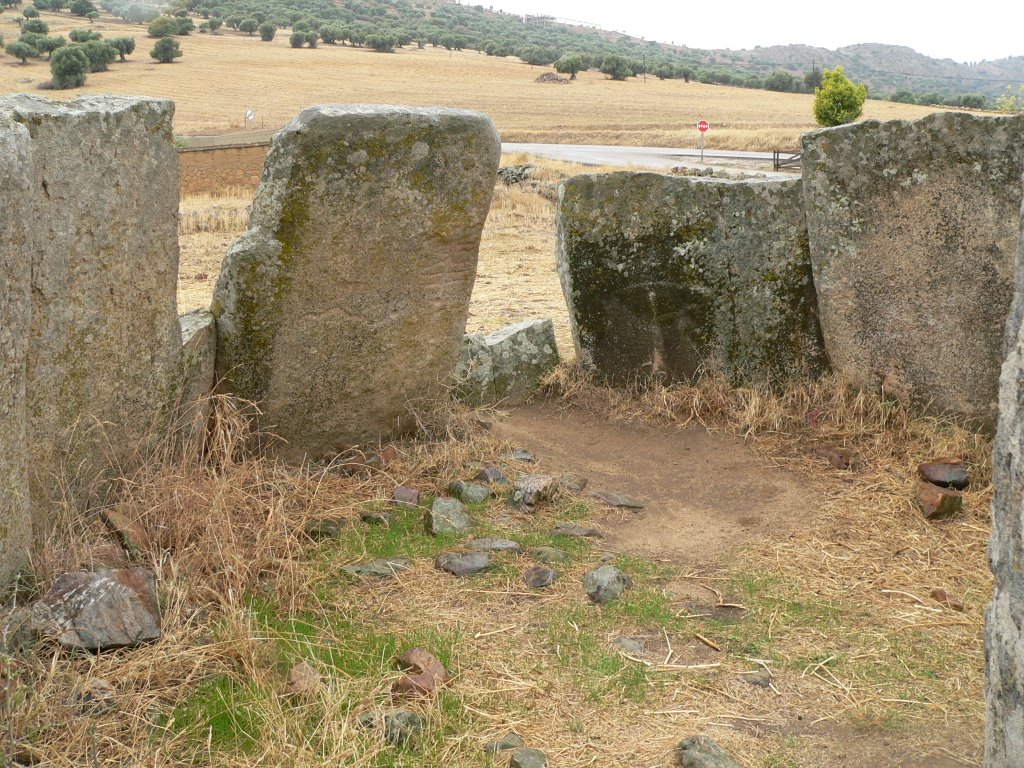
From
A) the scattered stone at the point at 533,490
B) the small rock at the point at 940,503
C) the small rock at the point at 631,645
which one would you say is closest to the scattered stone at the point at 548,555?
the scattered stone at the point at 533,490

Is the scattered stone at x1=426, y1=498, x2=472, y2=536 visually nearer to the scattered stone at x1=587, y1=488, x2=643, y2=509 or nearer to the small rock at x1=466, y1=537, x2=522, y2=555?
the small rock at x1=466, y1=537, x2=522, y2=555

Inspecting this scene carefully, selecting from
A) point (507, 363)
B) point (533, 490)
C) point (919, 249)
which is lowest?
point (533, 490)

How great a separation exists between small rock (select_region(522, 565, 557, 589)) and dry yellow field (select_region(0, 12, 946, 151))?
35930mm

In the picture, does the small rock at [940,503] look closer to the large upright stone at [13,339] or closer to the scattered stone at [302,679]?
the scattered stone at [302,679]

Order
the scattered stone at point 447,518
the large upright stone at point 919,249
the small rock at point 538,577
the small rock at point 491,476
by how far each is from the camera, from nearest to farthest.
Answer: the small rock at point 538,577
the scattered stone at point 447,518
the small rock at point 491,476
the large upright stone at point 919,249

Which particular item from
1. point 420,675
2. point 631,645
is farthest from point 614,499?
point 420,675

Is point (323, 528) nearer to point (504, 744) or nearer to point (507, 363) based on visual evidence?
point (504, 744)

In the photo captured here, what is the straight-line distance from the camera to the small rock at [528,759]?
3283mm

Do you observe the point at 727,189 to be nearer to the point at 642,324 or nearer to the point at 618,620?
the point at 642,324

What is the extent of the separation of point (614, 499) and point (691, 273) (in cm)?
187

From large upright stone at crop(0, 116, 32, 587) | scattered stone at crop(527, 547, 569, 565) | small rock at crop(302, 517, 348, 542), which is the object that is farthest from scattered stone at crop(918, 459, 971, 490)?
large upright stone at crop(0, 116, 32, 587)

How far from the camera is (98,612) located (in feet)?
12.1

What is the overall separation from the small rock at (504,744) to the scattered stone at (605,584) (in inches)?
43.4

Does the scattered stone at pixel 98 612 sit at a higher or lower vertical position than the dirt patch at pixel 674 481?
higher
